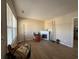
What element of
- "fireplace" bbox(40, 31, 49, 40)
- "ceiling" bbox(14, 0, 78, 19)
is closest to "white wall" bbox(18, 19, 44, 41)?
"fireplace" bbox(40, 31, 49, 40)

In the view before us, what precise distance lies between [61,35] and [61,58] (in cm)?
383

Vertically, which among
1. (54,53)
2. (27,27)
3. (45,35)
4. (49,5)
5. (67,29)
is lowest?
(54,53)

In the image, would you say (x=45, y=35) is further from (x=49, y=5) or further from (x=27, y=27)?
(x=49, y=5)

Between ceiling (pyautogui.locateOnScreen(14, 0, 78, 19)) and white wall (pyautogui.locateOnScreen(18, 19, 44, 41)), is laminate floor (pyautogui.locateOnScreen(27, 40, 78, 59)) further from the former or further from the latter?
white wall (pyautogui.locateOnScreen(18, 19, 44, 41))

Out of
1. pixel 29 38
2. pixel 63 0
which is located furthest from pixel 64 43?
pixel 29 38

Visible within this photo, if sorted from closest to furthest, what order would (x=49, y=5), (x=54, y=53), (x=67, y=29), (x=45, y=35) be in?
(x=54, y=53), (x=49, y=5), (x=67, y=29), (x=45, y=35)

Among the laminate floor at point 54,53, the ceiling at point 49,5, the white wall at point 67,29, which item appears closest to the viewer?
the laminate floor at point 54,53

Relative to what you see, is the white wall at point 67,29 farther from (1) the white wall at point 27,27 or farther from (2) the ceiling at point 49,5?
(1) the white wall at point 27,27

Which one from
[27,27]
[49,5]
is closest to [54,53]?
[49,5]

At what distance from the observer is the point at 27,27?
11078 millimetres

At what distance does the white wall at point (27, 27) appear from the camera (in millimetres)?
10797

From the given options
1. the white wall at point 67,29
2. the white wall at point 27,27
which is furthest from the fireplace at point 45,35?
the white wall at point 67,29

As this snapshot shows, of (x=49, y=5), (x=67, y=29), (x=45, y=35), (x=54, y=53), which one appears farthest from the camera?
(x=45, y=35)

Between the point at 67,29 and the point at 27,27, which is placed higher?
the point at 27,27
